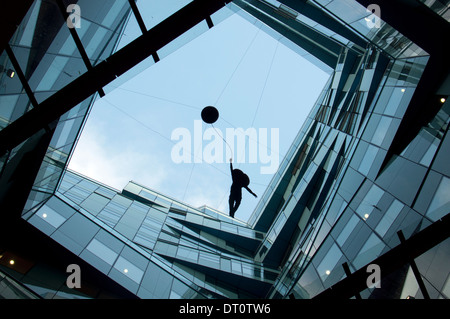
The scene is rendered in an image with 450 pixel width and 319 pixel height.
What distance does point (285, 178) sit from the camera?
102 ft

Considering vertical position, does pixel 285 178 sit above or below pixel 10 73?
above

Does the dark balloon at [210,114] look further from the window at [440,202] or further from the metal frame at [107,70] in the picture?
the window at [440,202]

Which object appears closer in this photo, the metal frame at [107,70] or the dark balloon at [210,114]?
the metal frame at [107,70]

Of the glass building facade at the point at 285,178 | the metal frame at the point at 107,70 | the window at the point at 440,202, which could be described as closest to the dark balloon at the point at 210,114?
the glass building facade at the point at 285,178

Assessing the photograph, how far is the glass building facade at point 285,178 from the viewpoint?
5.74m

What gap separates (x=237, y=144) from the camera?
4775 cm

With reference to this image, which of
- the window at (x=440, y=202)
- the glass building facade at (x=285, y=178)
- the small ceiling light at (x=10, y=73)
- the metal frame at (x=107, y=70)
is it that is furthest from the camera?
the window at (x=440, y=202)

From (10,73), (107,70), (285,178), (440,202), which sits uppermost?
(285,178)

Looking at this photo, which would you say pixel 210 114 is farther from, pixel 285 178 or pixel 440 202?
pixel 285 178

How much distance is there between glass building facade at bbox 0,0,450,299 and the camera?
5742 millimetres

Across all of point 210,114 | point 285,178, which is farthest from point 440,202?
point 285,178

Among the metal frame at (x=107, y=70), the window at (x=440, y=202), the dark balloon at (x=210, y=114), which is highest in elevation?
the dark balloon at (x=210, y=114)

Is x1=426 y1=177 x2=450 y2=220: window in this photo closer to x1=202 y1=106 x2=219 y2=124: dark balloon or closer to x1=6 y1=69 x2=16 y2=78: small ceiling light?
x1=202 y1=106 x2=219 y2=124: dark balloon

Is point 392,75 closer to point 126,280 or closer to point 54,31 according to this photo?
point 54,31
